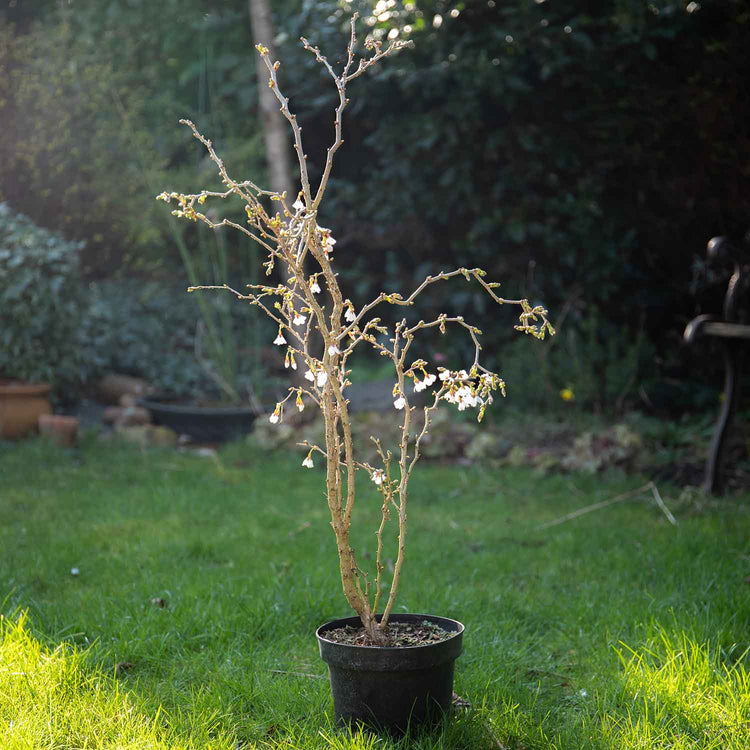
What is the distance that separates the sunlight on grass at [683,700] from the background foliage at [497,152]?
11.0 ft

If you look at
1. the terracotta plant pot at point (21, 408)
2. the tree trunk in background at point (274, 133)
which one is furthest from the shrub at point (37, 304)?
the tree trunk in background at point (274, 133)

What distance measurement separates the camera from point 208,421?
563 centimetres

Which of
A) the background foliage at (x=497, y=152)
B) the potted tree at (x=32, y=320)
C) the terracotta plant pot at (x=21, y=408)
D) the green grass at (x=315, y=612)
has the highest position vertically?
the background foliage at (x=497, y=152)

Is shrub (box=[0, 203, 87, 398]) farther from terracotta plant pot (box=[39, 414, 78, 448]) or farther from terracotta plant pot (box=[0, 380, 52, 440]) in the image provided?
terracotta plant pot (box=[39, 414, 78, 448])

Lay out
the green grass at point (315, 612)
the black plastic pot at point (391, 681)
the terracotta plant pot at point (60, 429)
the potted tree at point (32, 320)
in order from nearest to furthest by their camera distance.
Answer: the black plastic pot at point (391, 681)
the green grass at point (315, 612)
the terracotta plant pot at point (60, 429)
the potted tree at point (32, 320)

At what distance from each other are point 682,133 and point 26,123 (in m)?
4.84

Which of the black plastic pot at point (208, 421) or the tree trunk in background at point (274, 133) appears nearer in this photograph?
the black plastic pot at point (208, 421)

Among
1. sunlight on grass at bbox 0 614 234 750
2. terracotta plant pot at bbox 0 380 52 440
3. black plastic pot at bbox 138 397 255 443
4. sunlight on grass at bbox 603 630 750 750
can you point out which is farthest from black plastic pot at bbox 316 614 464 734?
black plastic pot at bbox 138 397 255 443

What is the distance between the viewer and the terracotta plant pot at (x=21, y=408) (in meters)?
4.99

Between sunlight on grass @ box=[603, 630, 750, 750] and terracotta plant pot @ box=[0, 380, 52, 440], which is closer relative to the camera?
sunlight on grass @ box=[603, 630, 750, 750]

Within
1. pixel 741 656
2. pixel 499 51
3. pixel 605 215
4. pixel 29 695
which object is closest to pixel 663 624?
pixel 741 656

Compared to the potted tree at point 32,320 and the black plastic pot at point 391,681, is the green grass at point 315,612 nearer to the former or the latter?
the black plastic pot at point 391,681

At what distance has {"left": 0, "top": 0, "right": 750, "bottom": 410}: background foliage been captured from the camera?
5535mm

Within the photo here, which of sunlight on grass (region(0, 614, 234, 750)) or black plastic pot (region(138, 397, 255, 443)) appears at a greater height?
black plastic pot (region(138, 397, 255, 443))
